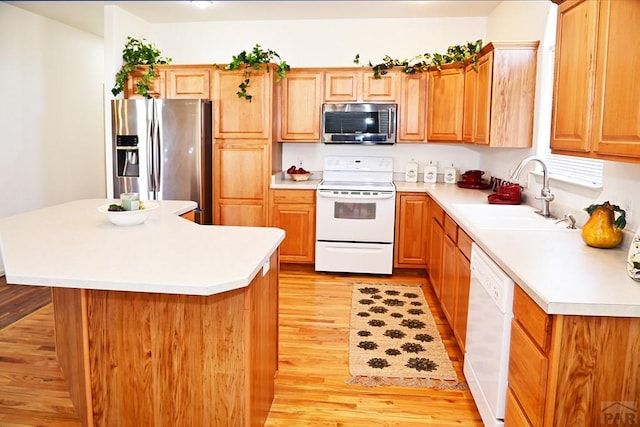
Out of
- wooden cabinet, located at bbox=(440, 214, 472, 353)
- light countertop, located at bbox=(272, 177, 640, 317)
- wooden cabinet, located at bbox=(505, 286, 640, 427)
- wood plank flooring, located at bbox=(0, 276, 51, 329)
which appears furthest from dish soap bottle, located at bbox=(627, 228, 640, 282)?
wood plank flooring, located at bbox=(0, 276, 51, 329)

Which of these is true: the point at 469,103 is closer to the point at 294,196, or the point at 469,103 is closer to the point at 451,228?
the point at 451,228

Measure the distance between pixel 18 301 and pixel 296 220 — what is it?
2.48 m

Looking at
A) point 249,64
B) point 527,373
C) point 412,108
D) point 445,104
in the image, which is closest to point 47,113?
point 249,64

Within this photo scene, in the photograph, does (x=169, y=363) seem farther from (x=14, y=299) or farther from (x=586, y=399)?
(x=14, y=299)

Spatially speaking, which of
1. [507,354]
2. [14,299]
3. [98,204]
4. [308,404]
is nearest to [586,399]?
[507,354]

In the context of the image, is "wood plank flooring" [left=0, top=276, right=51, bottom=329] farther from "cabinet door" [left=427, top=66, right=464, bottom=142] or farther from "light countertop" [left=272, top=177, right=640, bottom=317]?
"cabinet door" [left=427, top=66, right=464, bottom=142]

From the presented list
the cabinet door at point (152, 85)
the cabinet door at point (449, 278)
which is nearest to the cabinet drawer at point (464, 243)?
the cabinet door at point (449, 278)

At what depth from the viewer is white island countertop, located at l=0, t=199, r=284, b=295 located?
1.69 meters

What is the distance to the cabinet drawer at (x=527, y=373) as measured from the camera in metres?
1.62

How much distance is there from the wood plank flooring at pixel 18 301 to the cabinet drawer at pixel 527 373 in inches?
134

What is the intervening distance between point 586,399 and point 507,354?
408 millimetres

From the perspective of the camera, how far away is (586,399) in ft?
5.22

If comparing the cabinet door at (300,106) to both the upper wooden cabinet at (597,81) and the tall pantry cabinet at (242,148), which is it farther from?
the upper wooden cabinet at (597,81)

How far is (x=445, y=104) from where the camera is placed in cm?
472
